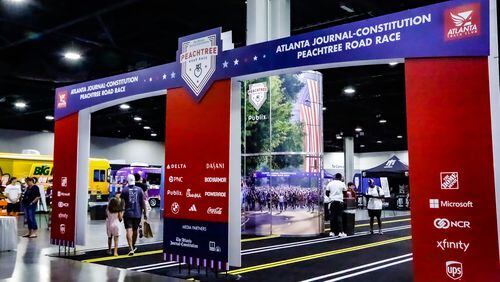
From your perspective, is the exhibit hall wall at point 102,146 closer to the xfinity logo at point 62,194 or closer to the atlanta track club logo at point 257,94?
the atlanta track club logo at point 257,94

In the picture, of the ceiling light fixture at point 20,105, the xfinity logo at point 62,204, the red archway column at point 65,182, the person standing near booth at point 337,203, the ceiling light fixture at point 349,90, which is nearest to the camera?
the red archway column at point 65,182

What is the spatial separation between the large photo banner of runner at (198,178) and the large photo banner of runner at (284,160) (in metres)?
5.30

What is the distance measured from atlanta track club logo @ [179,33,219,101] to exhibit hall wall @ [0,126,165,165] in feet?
93.8

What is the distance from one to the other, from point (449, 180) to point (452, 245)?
659 millimetres

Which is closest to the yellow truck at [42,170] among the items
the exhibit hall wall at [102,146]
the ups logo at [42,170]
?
the ups logo at [42,170]

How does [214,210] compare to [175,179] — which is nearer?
[214,210]

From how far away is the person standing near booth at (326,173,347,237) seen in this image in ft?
40.4

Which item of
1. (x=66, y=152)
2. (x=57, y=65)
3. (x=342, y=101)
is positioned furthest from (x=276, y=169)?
(x=342, y=101)

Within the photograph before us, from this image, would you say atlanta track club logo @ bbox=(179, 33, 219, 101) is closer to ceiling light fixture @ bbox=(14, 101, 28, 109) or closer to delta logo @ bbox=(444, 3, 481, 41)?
delta logo @ bbox=(444, 3, 481, 41)

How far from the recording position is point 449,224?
4.80 m

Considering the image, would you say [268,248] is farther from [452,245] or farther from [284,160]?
[452,245]

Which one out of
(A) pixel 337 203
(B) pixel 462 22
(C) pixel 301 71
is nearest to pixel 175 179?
(C) pixel 301 71

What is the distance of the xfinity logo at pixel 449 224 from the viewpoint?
471 centimetres

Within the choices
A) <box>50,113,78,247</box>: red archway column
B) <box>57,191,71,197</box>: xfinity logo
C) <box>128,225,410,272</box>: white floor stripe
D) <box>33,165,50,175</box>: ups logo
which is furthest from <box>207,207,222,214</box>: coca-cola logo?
<box>33,165,50,175</box>: ups logo
